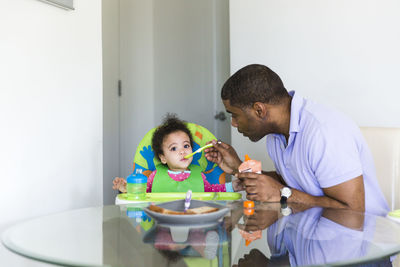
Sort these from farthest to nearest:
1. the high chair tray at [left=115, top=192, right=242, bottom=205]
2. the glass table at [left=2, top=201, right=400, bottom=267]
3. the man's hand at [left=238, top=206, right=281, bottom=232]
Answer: the high chair tray at [left=115, top=192, right=242, bottom=205] → the man's hand at [left=238, top=206, right=281, bottom=232] → the glass table at [left=2, top=201, right=400, bottom=267]

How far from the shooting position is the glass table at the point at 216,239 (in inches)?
41.6

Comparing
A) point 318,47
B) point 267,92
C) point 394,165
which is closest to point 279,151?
point 267,92

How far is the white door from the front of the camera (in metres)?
3.95

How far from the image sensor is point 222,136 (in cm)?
440

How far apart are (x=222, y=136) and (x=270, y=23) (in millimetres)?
1769

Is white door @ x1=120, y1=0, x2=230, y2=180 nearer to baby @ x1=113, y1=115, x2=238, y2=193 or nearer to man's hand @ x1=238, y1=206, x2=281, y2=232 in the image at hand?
baby @ x1=113, y1=115, x2=238, y2=193

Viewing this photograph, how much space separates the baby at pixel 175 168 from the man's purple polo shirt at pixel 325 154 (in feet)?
1.80

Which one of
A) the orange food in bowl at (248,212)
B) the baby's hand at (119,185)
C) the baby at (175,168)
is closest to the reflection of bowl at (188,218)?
the orange food in bowl at (248,212)

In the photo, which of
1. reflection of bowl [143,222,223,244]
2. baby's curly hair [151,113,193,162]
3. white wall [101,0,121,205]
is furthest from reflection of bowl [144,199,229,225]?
white wall [101,0,121,205]

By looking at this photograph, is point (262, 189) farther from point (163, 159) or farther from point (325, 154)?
point (163, 159)

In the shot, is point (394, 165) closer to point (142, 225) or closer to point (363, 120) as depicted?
point (363, 120)

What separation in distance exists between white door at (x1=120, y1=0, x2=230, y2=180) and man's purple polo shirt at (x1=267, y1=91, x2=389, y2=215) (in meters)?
2.29

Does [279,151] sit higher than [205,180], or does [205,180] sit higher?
[279,151]

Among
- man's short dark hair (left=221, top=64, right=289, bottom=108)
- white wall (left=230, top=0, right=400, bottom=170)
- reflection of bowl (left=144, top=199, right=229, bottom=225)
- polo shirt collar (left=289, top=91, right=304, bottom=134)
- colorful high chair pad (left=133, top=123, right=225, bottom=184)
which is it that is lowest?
reflection of bowl (left=144, top=199, right=229, bottom=225)
